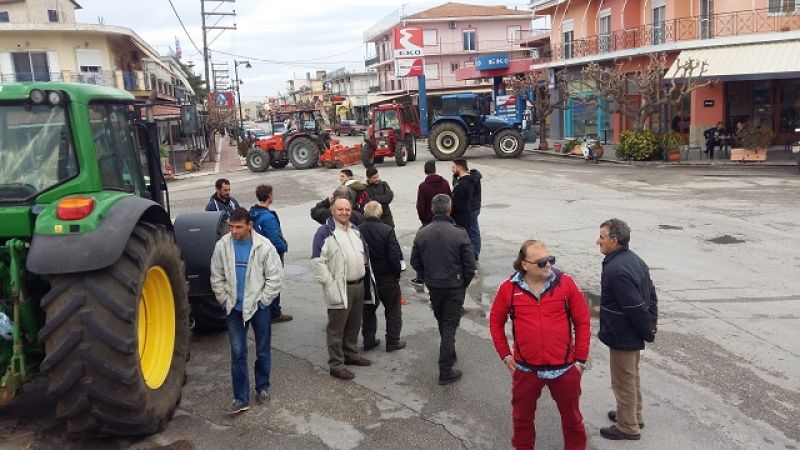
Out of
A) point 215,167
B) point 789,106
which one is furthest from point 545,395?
point 215,167

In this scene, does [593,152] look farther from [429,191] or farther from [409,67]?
[429,191]

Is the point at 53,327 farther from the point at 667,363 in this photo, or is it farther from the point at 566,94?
the point at 566,94

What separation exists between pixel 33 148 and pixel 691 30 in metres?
23.7

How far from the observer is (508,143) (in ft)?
82.0

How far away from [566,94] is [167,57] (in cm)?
4288

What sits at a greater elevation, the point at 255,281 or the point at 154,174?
the point at 154,174

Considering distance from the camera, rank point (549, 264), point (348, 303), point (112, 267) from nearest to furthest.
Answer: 1. point (549, 264)
2. point (112, 267)
3. point (348, 303)

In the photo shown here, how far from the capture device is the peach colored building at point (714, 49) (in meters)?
20.4

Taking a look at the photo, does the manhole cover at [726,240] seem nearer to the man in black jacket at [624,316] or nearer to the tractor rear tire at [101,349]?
the man in black jacket at [624,316]

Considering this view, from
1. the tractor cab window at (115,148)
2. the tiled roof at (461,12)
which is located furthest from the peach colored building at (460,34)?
the tractor cab window at (115,148)

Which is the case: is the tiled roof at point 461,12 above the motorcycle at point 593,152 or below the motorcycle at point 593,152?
Answer: above

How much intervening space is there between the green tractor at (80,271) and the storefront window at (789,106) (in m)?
23.9

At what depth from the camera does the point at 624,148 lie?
22234 millimetres

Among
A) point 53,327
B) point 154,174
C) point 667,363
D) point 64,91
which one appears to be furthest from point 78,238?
point 667,363
